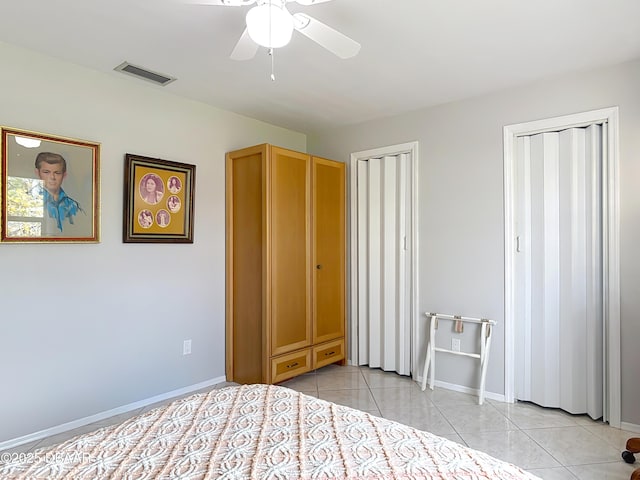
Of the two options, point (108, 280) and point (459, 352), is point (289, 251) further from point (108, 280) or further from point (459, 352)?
point (459, 352)

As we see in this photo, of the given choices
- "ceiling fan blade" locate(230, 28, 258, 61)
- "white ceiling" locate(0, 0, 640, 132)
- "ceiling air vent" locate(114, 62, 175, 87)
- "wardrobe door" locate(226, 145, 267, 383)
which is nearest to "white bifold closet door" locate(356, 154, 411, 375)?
"white ceiling" locate(0, 0, 640, 132)

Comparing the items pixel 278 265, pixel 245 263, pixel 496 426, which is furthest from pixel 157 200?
pixel 496 426

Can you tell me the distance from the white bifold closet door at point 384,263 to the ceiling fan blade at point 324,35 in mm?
1941

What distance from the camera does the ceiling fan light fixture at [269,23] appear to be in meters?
1.51

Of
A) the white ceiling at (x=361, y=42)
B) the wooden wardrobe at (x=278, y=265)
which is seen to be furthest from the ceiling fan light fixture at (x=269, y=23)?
the wooden wardrobe at (x=278, y=265)

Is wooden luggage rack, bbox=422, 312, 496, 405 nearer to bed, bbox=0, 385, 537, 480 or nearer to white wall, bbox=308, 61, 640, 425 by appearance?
white wall, bbox=308, 61, 640, 425

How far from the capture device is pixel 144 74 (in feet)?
9.02

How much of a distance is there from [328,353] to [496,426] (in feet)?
5.32

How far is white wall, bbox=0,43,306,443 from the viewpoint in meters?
2.37

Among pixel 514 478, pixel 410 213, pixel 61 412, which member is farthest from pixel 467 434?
pixel 61 412

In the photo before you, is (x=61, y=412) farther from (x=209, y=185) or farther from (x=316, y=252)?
(x=316, y=252)

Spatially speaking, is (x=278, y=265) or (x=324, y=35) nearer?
(x=324, y=35)

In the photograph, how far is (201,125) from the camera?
3.34 m

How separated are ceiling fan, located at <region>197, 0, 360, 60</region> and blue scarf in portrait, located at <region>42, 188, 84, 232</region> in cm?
154
